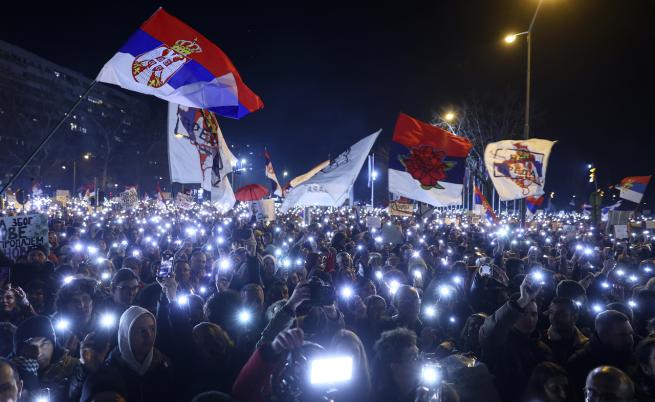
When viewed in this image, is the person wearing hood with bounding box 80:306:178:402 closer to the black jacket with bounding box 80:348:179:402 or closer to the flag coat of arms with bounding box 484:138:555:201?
the black jacket with bounding box 80:348:179:402

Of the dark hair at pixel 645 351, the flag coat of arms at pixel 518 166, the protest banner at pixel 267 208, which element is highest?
the flag coat of arms at pixel 518 166

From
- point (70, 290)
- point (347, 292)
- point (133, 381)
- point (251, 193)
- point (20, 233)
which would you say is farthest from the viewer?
point (251, 193)

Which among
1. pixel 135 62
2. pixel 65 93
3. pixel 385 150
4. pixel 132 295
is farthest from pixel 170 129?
pixel 65 93

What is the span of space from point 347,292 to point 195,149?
5.18m

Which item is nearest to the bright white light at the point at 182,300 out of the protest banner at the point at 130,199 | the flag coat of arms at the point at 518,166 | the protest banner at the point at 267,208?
the flag coat of arms at the point at 518,166

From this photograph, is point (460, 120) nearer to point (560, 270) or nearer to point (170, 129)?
point (560, 270)

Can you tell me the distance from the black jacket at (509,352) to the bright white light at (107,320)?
3.45 m

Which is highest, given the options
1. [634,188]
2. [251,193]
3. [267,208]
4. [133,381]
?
[634,188]

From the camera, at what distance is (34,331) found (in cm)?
409

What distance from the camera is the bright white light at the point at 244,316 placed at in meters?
4.93

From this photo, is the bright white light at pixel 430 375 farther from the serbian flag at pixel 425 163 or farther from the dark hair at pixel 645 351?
the serbian flag at pixel 425 163

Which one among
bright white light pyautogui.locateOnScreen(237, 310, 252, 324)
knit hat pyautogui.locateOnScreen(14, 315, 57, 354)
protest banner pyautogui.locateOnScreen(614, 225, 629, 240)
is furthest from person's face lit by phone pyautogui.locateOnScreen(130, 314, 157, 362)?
protest banner pyautogui.locateOnScreen(614, 225, 629, 240)

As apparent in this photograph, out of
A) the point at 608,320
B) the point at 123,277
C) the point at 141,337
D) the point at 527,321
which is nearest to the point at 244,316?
the point at 141,337

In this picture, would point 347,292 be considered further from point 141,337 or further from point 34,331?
point 34,331
